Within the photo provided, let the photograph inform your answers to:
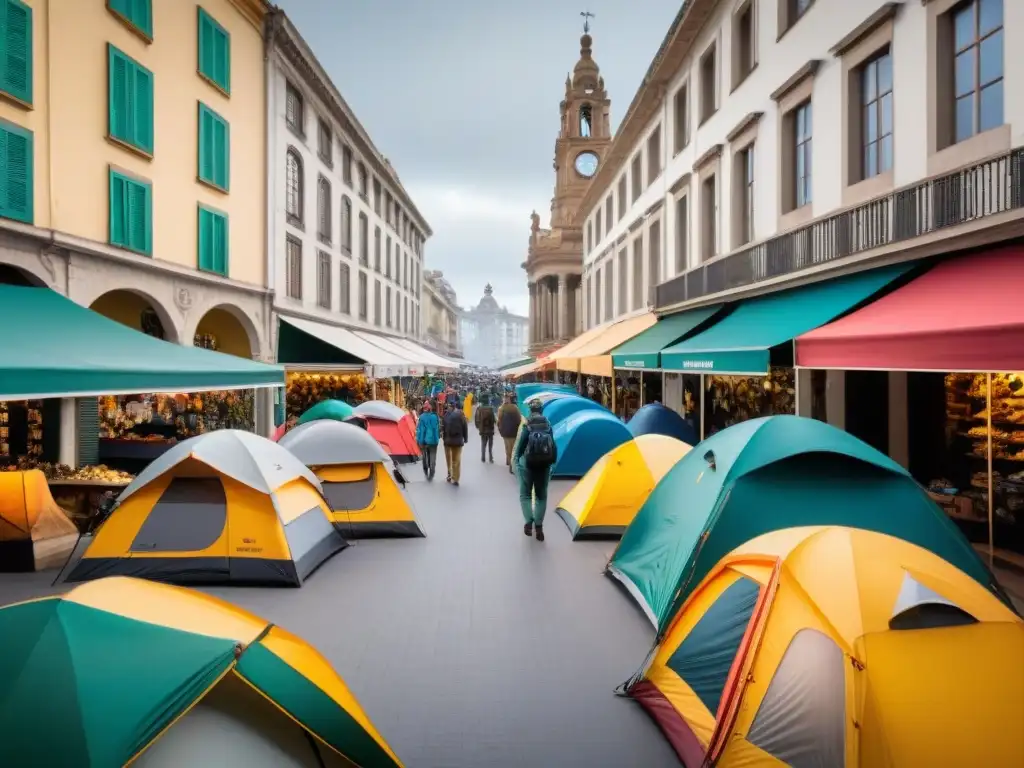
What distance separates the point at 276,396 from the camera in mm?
18875

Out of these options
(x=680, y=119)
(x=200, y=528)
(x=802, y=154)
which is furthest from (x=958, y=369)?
(x=680, y=119)

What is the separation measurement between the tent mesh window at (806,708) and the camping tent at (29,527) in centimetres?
799

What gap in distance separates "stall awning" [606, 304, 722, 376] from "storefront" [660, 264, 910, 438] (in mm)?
572

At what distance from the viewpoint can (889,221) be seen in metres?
9.10

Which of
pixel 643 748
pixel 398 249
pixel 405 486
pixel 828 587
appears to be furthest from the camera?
pixel 398 249

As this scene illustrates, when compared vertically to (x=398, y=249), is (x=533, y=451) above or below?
below

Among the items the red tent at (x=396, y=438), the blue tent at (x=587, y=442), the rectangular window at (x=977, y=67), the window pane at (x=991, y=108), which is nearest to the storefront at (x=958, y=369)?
the window pane at (x=991, y=108)

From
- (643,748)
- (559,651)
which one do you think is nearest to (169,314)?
(559,651)

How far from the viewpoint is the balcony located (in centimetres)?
718

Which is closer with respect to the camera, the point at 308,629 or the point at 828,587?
the point at 828,587

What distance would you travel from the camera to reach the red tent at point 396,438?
16.5 metres

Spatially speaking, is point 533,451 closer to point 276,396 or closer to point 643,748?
point 643,748

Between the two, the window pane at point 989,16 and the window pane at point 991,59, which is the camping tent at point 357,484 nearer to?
the window pane at point 991,59

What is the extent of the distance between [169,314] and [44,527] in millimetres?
7845
